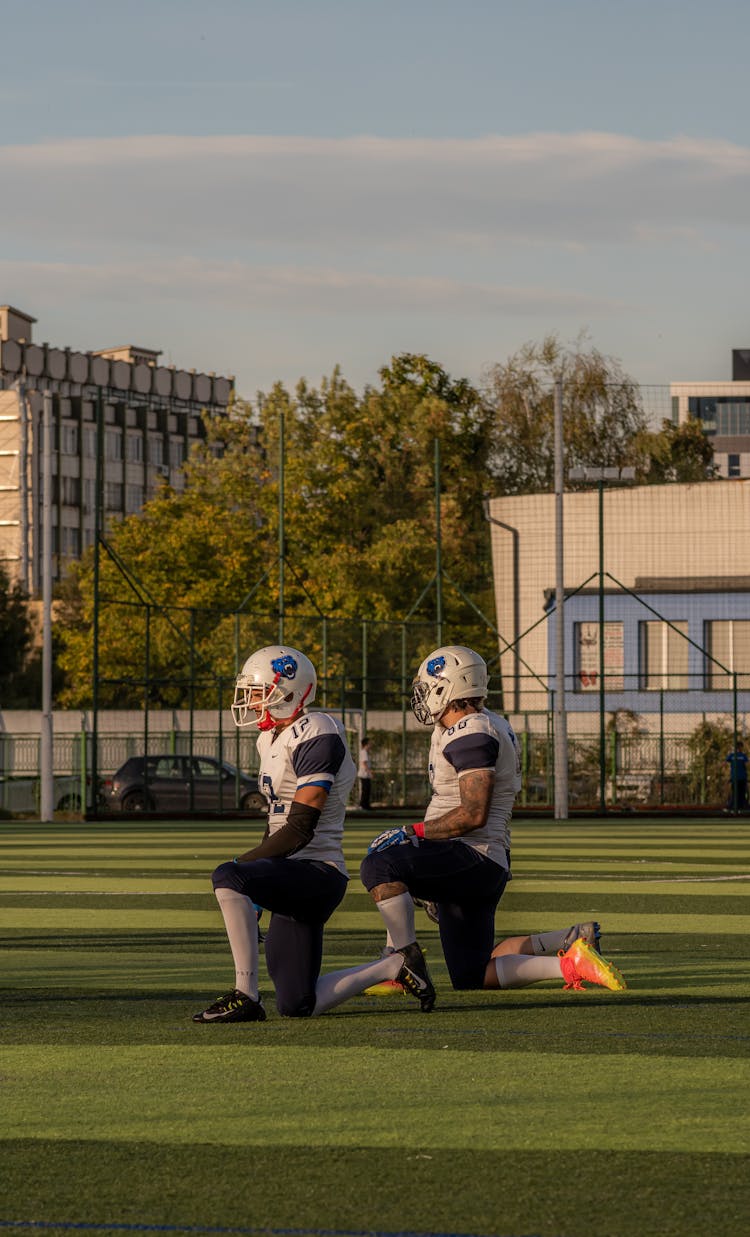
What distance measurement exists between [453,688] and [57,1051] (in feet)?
7.90

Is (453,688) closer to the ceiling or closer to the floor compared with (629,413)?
closer to the floor

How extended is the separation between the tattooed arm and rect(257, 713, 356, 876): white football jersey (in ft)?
1.62

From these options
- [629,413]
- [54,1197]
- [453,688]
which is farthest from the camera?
[629,413]

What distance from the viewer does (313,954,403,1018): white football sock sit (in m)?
8.45

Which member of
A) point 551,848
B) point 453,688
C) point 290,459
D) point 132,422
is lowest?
point 551,848

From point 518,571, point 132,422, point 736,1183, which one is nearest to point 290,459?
point 518,571

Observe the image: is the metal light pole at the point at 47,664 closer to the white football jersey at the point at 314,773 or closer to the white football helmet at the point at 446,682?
the white football helmet at the point at 446,682

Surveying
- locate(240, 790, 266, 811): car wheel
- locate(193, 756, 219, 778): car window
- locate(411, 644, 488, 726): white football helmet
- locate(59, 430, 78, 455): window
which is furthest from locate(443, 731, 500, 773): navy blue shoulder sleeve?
locate(59, 430, 78, 455): window

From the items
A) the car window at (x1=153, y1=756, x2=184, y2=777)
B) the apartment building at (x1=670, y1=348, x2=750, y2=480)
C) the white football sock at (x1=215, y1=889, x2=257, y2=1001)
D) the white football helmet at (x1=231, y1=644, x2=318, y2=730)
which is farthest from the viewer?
the apartment building at (x1=670, y1=348, x2=750, y2=480)

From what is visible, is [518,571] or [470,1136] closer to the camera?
[470,1136]

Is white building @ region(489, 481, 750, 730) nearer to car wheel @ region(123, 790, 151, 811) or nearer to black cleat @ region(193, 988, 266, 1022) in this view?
car wheel @ region(123, 790, 151, 811)

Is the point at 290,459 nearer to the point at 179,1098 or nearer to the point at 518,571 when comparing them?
the point at 518,571

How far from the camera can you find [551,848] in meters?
24.8

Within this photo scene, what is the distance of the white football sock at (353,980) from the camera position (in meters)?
8.45
